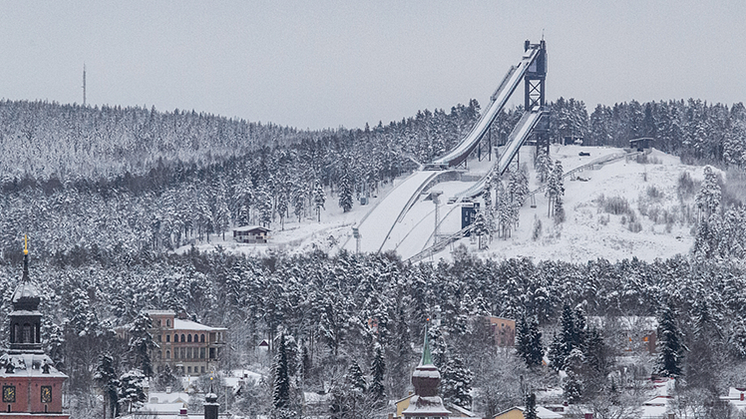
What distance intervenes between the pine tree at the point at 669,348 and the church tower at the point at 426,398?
37.7 m

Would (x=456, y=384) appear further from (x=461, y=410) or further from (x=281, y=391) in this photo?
(x=281, y=391)

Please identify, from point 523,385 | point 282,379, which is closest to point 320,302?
point 523,385

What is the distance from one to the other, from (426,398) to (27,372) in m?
20.5

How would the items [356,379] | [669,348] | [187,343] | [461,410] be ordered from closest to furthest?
1. [461,410]
2. [356,379]
3. [669,348]
4. [187,343]

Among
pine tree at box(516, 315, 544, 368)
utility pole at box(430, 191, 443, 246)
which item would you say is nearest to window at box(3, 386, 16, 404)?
pine tree at box(516, 315, 544, 368)

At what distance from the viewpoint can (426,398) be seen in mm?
83938

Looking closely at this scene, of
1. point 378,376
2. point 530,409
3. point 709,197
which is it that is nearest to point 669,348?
point 378,376

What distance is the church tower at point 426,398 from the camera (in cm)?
8288

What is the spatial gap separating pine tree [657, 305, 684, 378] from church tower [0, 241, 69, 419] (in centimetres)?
5606

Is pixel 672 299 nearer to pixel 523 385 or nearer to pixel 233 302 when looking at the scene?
pixel 523 385

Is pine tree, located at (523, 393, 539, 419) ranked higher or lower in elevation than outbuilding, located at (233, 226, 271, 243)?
lower

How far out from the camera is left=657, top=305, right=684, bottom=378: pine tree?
118875 mm

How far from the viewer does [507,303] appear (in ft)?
459

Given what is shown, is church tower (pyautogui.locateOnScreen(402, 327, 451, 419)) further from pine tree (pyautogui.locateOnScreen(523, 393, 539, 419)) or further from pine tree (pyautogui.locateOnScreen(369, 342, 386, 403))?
pine tree (pyautogui.locateOnScreen(369, 342, 386, 403))
